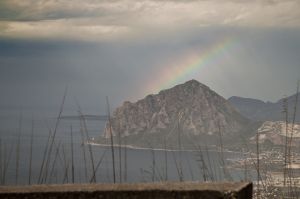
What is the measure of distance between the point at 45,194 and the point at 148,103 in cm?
17603

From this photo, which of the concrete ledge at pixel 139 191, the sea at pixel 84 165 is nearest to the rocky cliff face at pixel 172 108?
the sea at pixel 84 165

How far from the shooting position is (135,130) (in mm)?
153625

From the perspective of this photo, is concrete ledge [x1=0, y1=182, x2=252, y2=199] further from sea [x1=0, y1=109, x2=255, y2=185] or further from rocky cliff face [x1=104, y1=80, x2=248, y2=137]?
rocky cliff face [x1=104, y1=80, x2=248, y2=137]

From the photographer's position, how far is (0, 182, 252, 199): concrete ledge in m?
2.00

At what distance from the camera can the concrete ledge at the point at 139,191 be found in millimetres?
2002

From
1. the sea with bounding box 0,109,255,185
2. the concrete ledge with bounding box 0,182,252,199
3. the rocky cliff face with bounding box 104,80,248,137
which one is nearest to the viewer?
the concrete ledge with bounding box 0,182,252,199

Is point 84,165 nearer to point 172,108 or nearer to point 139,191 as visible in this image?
point 139,191

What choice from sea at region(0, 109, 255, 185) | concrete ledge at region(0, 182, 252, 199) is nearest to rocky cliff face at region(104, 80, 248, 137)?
sea at region(0, 109, 255, 185)

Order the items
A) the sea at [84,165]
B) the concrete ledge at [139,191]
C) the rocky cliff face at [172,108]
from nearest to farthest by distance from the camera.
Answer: the concrete ledge at [139,191], the sea at [84,165], the rocky cliff face at [172,108]

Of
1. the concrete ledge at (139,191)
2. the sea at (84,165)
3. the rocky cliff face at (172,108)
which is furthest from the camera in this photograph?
the rocky cliff face at (172,108)

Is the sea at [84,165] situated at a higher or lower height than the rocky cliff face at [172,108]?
lower

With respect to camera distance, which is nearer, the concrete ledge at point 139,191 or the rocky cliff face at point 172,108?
the concrete ledge at point 139,191

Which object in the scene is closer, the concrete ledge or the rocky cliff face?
the concrete ledge

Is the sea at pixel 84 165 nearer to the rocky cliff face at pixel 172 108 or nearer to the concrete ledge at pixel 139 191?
the concrete ledge at pixel 139 191
